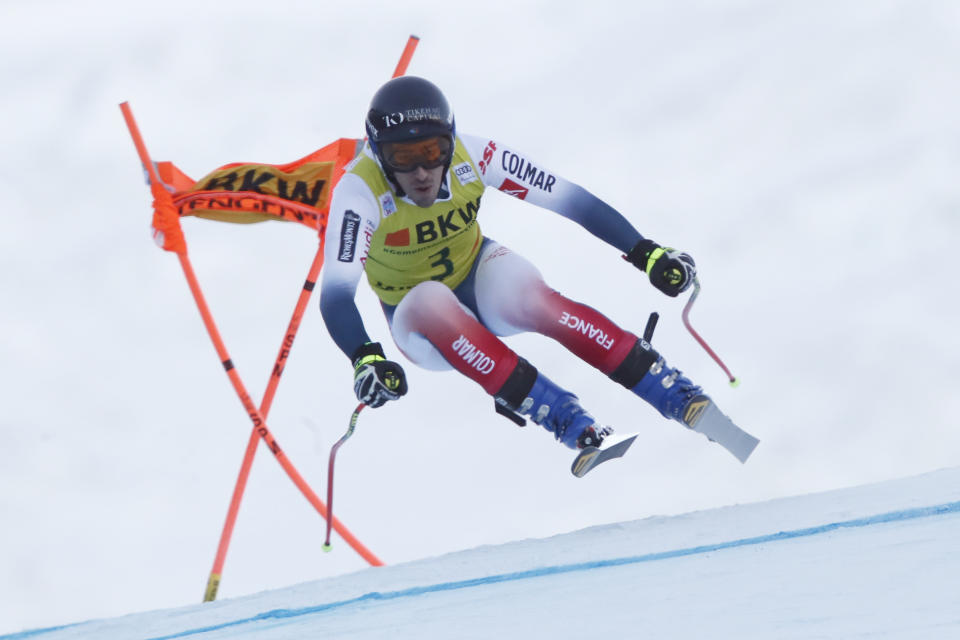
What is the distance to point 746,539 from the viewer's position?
119 inches

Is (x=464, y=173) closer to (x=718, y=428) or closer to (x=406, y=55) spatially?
(x=718, y=428)

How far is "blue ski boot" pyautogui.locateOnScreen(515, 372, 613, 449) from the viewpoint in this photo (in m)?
4.06

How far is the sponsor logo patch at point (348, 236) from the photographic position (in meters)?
4.06

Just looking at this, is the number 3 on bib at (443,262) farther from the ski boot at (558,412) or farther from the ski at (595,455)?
the ski at (595,455)

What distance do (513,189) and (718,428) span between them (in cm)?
130

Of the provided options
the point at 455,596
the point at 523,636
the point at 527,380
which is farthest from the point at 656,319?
the point at 523,636

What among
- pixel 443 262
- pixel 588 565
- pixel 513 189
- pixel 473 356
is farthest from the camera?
pixel 513 189

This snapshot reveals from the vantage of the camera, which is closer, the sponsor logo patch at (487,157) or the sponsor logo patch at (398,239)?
the sponsor logo patch at (398,239)

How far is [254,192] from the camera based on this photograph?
20.2 feet

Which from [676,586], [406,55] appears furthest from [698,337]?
[406,55]

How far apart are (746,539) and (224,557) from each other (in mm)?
3699

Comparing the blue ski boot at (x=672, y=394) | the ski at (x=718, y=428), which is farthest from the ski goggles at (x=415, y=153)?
the ski at (x=718, y=428)

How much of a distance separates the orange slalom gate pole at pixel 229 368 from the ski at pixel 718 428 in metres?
2.61

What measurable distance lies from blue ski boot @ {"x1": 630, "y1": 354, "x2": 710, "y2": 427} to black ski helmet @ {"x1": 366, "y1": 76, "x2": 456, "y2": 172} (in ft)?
3.90
